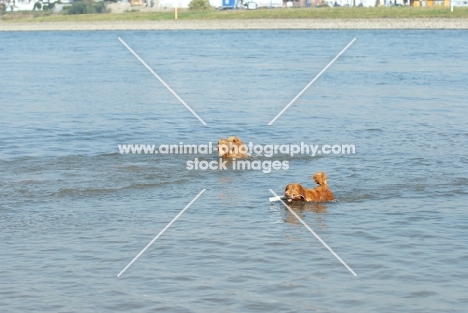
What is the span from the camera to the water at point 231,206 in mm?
8672

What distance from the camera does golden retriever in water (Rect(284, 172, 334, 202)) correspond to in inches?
471

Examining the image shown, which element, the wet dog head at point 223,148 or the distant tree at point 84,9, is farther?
the distant tree at point 84,9

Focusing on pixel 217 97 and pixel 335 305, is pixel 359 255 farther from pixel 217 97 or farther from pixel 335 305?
pixel 217 97

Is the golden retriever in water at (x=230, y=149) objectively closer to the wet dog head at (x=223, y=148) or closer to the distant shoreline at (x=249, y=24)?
the wet dog head at (x=223, y=148)

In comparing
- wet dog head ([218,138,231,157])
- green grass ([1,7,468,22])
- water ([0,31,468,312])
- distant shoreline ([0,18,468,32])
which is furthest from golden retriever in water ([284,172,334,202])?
green grass ([1,7,468,22])

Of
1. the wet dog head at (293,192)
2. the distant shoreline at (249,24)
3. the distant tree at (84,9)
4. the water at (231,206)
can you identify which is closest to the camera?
the water at (231,206)

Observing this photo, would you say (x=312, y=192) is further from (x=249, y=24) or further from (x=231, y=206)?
(x=249, y=24)

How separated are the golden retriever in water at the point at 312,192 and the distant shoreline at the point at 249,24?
58999 millimetres

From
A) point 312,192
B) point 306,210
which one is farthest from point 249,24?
point 306,210

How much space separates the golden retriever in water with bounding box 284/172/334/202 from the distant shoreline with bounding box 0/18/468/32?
59.0 meters

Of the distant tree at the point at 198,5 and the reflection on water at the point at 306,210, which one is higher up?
the distant tree at the point at 198,5

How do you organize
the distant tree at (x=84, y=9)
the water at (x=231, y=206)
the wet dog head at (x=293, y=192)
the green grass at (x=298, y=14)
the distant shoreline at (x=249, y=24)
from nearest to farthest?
1. the water at (x=231, y=206)
2. the wet dog head at (x=293, y=192)
3. the distant shoreline at (x=249, y=24)
4. the green grass at (x=298, y=14)
5. the distant tree at (x=84, y=9)

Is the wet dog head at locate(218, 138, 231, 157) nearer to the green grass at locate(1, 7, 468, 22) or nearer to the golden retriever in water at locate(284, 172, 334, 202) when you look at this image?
the golden retriever in water at locate(284, 172, 334, 202)

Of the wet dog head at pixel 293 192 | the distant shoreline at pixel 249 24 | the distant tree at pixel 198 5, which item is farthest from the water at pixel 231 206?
the distant tree at pixel 198 5
